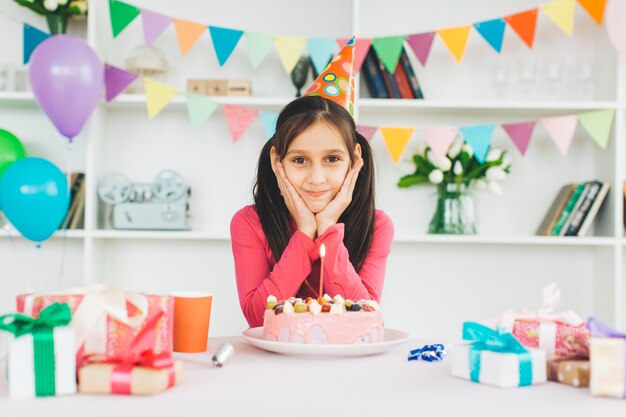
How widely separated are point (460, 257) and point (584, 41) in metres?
1.06

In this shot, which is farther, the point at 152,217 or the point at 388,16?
the point at 388,16

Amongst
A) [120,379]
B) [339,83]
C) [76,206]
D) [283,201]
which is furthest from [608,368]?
[76,206]

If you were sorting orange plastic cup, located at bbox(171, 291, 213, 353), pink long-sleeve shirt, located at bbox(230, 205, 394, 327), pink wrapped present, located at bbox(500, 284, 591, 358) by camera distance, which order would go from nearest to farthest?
pink wrapped present, located at bbox(500, 284, 591, 358), orange plastic cup, located at bbox(171, 291, 213, 353), pink long-sleeve shirt, located at bbox(230, 205, 394, 327)

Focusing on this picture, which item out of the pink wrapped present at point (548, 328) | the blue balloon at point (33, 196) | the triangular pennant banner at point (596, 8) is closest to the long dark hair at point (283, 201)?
the pink wrapped present at point (548, 328)

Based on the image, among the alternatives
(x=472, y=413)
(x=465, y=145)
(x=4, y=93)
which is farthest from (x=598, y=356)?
(x=4, y=93)

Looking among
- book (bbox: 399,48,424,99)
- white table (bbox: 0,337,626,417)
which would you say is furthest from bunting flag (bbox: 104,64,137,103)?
white table (bbox: 0,337,626,417)

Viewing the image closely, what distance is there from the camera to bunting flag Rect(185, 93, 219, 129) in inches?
109

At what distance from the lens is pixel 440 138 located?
2.83 meters

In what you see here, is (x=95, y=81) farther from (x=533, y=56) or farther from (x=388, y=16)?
(x=533, y=56)

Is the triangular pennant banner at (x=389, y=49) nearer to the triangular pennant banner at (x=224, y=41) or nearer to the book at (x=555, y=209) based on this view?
the triangular pennant banner at (x=224, y=41)

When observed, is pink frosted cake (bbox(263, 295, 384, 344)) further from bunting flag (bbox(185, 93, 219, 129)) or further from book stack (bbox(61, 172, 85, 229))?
book stack (bbox(61, 172, 85, 229))

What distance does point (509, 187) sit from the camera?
9.96ft

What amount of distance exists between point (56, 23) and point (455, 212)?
1.77m

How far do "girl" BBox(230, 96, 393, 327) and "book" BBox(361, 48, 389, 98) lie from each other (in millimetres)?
1125
